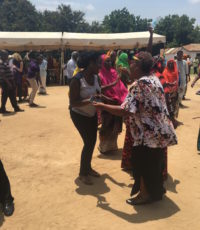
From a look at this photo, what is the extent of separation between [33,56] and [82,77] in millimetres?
6618

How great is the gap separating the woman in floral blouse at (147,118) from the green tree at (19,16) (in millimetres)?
55978

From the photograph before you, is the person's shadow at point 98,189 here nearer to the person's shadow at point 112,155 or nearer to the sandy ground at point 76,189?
the sandy ground at point 76,189

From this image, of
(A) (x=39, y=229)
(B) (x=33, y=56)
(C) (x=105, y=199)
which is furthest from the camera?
(B) (x=33, y=56)

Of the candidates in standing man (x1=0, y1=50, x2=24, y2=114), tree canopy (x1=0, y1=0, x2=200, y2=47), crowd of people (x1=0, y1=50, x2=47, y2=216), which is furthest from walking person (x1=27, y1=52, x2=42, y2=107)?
tree canopy (x1=0, y1=0, x2=200, y2=47)

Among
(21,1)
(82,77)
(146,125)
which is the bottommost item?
(146,125)

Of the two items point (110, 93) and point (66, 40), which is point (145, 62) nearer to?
point (110, 93)

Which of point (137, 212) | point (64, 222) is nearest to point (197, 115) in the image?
point (137, 212)

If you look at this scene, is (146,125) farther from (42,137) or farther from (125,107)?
(42,137)

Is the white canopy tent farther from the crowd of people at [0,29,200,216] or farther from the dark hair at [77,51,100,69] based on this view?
the dark hair at [77,51,100,69]

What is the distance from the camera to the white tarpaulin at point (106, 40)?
1688 cm

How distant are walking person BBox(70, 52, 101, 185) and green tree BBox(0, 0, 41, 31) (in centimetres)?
5523

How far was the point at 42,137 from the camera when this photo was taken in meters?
6.55

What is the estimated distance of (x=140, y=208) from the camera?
365 cm

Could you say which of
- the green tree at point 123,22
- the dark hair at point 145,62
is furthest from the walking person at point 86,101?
the green tree at point 123,22
